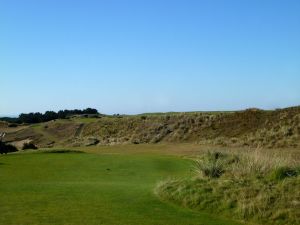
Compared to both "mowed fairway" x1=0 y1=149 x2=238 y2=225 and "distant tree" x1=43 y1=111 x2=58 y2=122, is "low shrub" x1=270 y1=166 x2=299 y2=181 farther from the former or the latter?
"distant tree" x1=43 y1=111 x2=58 y2=122

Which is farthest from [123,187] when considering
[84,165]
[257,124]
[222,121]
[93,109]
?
[93,109]

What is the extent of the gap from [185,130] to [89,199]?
41482 mm

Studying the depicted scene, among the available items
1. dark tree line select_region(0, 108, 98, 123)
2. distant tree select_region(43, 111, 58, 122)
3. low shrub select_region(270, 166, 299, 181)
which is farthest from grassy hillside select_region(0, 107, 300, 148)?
low shrub select_region(270, 166, 299, 181)

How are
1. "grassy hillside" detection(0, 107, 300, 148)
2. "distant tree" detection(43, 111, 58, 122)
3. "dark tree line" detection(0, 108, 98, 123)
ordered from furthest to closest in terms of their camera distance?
"distant tree" detection(43, 111, 58, 122) < "dark tree line" detection(0, 108, 98, 123) < "grassy hillside" detection(0, 107, 300, 148)

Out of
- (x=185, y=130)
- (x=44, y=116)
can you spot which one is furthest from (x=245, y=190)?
(x=44, y=116)

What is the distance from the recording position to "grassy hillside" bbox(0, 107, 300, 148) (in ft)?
144

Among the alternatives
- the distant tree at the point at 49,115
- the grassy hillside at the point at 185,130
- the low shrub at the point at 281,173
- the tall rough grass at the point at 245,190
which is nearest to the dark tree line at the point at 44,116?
the distant tree at the point at 49,115

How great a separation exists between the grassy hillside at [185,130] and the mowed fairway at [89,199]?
70.4 ft

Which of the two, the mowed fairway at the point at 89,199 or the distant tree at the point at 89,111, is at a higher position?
the distant tree at the point at 89,111

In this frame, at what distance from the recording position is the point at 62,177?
1967 centimetres

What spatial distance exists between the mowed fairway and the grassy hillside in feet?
70.4

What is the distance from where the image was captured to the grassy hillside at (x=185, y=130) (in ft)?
144

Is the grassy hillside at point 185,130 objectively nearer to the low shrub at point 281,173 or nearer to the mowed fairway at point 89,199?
the mowed fairway at point 89,199

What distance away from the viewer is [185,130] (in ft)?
179
